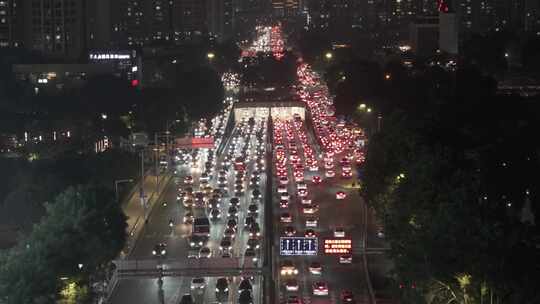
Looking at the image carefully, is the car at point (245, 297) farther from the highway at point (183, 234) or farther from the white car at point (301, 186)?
the white car at point (301, 186)

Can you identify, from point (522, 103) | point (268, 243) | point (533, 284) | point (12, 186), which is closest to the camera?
point (533, 284)

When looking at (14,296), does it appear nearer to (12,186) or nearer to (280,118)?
(12,186)

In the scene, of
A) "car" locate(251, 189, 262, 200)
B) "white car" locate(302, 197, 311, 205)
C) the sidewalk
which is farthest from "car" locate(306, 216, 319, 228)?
"car" locate(251, 189, 262, 200)

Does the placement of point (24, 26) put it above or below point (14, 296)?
above

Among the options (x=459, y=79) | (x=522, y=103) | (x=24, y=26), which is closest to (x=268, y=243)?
(x=522, y=103)

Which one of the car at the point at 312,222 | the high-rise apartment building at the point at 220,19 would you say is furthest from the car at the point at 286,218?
the high-rise apartment building at the point at 220,19

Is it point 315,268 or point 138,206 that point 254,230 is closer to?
point 315,268
